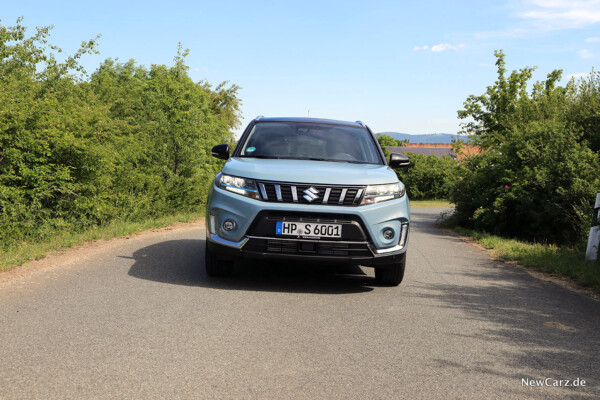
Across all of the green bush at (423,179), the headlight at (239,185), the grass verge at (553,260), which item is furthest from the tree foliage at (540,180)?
the green bush at (423,179)

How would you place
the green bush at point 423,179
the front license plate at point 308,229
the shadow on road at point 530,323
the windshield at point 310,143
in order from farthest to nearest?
1. the green bush at point 423,179
2. the windshield at point 310,143
3. the front license plate at point 308,229
4. the shadow on road at point 530,323

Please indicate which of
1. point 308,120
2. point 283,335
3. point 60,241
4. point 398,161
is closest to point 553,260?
point 398,161

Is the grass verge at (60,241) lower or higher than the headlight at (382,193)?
lower

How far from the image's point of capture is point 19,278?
6883 mm

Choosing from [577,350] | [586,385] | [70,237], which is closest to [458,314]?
[577,350]

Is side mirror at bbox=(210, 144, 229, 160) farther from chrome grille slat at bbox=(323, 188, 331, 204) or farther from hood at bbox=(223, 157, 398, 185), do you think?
chrome grille slat at bbox=(323, 188, 331, 204)

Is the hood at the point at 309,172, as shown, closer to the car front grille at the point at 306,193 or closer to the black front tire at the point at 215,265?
the car front grille at the point at 306,193

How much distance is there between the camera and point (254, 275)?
746cm

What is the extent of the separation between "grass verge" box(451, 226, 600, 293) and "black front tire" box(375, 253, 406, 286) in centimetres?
249

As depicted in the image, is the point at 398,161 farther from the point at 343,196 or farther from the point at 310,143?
the point at 343,196

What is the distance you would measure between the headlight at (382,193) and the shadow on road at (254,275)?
111cm

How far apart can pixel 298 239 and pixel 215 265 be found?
1.23m

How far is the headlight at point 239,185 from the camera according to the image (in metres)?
6.36

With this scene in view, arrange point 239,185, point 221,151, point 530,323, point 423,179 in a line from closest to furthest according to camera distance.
→ point 530,323
point 239,185
point 221,151
point 423,179
